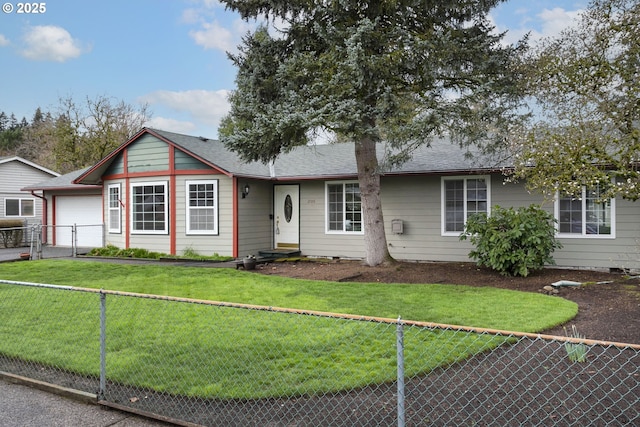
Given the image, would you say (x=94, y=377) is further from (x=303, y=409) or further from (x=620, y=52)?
(x=620, y=52)

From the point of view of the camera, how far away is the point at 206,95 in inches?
1474

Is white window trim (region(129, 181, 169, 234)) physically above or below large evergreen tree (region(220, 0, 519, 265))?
below

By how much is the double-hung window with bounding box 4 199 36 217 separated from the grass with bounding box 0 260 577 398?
1517 centimetres

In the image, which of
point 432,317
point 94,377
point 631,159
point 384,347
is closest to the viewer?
point 94,377

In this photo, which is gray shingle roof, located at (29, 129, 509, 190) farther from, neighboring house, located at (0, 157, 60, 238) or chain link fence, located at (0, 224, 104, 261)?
neighboring house, located at (0, 157, 60, 238)

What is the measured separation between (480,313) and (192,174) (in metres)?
10.2

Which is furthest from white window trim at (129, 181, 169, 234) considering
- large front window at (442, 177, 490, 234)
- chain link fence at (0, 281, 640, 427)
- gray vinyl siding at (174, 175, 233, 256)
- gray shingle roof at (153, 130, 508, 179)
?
chain link fence at (0, 281, 640, 427)

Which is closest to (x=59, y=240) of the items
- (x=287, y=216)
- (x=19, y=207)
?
(x=19, y=207)

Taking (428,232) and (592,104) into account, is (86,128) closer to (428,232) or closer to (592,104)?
(428,232)

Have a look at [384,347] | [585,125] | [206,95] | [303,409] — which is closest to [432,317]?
[384,347]

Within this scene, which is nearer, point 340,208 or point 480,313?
point 480,313

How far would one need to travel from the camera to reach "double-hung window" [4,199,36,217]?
22.1 metres

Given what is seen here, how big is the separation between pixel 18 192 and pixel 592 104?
2353 centimetres

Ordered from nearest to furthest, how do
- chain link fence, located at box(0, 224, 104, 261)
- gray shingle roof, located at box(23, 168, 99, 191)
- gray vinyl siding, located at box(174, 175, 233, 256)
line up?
1. gray vinyl siding, located at box(174, 175, 233, 256)
2. chain link fence, located at box(0, 224, 104, 261)
3. gray shingle roof, located at box(23, 168, 99, 191)
